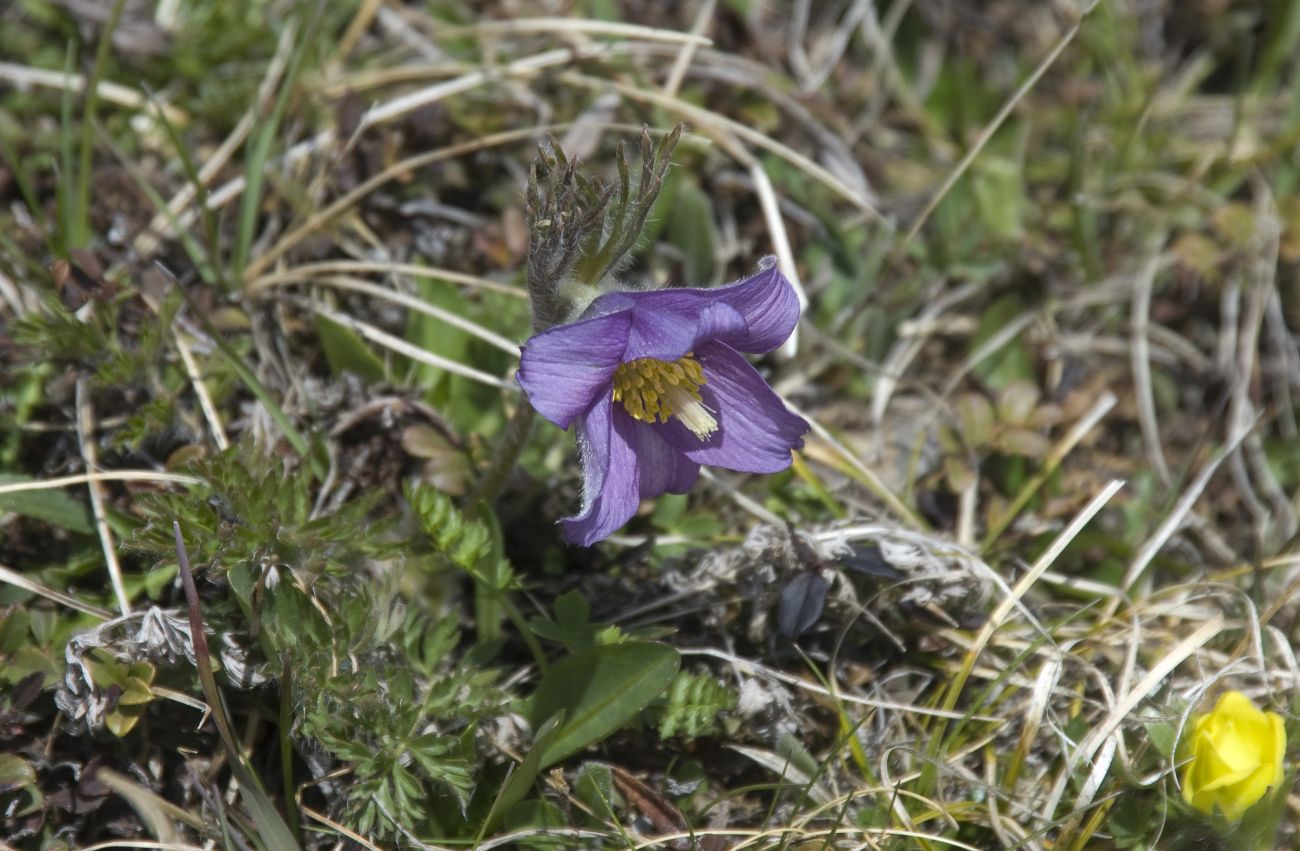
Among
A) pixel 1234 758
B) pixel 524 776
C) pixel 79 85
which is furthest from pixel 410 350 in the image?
pixel 1234 758

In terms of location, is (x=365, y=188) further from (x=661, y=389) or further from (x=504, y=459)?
(x=661, y=389)

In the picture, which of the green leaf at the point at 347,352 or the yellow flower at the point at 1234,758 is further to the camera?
the green leaf at the point at 347,352

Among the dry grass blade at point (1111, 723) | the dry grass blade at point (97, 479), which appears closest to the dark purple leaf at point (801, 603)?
the dry grass blade at point (1111, 723)

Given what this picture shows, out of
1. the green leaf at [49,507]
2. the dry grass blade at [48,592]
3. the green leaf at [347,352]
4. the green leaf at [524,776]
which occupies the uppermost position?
the green leaf at [347,352]

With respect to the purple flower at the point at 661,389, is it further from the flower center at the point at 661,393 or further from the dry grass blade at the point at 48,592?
the dry grass blade at the point at 48,592

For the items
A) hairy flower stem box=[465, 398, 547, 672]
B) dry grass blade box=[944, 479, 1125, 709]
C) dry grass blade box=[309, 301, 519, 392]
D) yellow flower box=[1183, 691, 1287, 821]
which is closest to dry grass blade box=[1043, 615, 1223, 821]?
yellow flower box=[1183, 691, 1287, 821]

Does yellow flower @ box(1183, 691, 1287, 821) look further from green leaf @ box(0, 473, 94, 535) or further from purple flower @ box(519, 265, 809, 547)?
green leaf @ box(0, 473, 94, 535)
